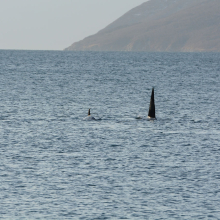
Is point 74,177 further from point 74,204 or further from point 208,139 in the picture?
point 208,139

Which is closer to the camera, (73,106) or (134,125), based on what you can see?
(134,125)

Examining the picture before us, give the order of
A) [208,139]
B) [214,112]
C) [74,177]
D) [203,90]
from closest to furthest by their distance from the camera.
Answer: [74,177] → [208,139] → [214,112] → [203,90]

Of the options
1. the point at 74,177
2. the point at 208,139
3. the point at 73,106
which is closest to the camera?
the point at 74,177

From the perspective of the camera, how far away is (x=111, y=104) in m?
73.9

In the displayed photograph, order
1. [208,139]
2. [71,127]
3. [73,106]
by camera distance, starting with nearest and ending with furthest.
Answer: [208,139] → [71,127] → [73,106]

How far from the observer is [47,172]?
105 feet

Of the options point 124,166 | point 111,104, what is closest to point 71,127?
point 124,166

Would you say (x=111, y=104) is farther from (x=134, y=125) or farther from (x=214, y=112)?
(x=134, y=125)

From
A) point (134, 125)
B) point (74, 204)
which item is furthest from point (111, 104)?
point (74, 204)

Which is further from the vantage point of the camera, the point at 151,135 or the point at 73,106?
the point at 73,106

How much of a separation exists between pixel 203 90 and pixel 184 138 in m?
55.0

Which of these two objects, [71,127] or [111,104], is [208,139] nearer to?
[71,127]

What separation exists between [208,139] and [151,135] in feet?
16.2

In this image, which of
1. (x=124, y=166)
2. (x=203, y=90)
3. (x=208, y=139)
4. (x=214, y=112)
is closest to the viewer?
(x=124, y=166)
